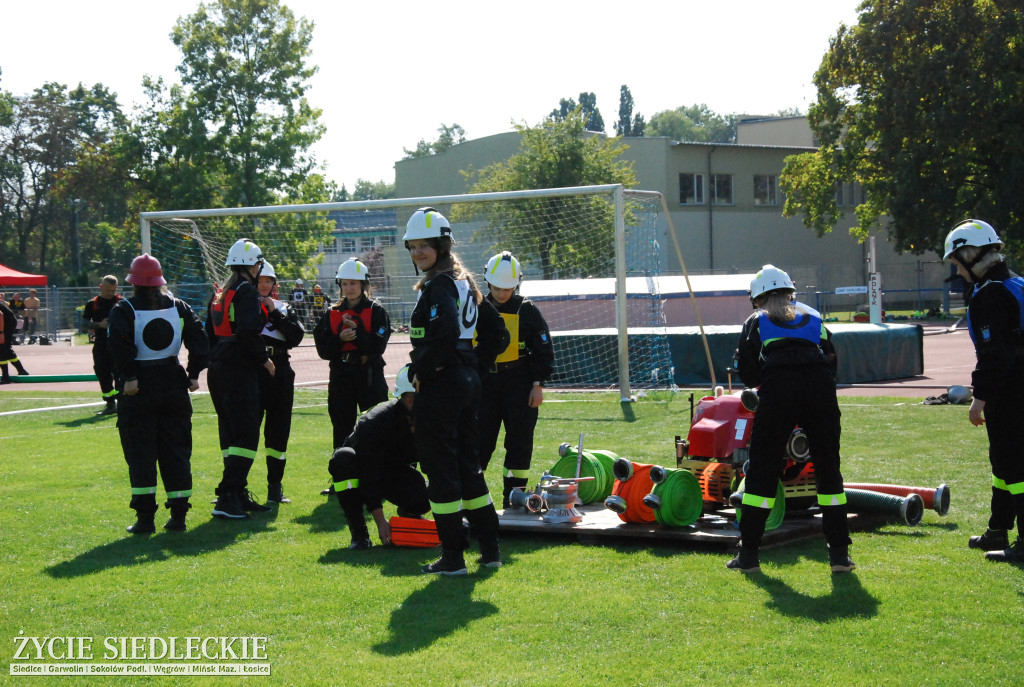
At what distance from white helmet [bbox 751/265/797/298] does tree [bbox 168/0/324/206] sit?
3843 cm

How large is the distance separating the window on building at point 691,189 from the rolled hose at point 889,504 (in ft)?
144

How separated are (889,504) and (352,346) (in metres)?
4.56

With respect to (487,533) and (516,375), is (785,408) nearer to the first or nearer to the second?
(487,533)

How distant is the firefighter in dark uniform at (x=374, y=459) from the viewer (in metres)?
6.89

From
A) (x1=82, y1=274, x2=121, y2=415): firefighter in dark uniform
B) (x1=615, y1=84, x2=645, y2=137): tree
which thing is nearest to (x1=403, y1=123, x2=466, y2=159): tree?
(x1=615, y1=84, x2=645, y2=137): tree

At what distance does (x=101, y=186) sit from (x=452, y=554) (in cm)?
5653

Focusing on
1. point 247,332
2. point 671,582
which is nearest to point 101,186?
point 247,332

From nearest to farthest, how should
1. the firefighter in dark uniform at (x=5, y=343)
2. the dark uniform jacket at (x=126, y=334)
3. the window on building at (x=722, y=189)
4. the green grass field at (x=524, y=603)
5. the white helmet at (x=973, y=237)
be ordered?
the green grass field at (x=524, y=603), the white helmet at (x=973, y=237), the dark uniform jacket at (x=126, y=334), the firefighter in dark uniform at (x=5, y=343), the window on building at (x=722, y=189)

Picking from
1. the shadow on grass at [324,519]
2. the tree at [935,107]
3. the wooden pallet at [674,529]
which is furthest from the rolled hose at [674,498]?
the tree at [935,107]

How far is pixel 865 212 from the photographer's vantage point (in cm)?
4006

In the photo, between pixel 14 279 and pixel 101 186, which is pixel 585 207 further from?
pixel 101 186

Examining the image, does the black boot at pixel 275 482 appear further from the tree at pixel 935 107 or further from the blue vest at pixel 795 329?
the tree at pixel 935 107

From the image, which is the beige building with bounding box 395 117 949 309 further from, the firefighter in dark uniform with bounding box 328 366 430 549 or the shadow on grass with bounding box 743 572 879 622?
the shadow on grass with bounding box 743 572 879 622

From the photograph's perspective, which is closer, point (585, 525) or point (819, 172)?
point (585, 525)
